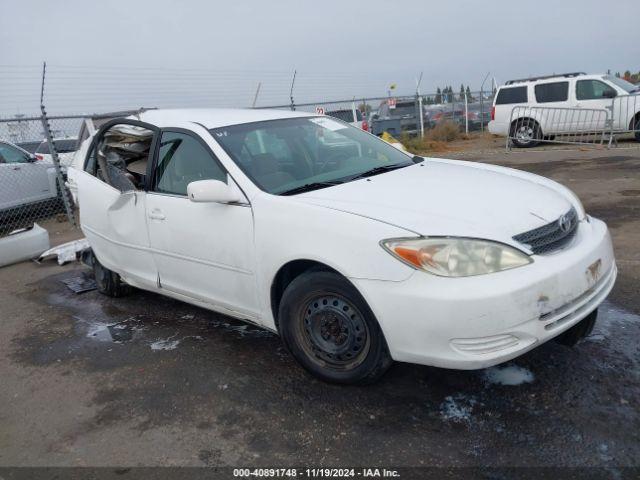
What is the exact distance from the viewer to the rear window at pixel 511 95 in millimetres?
15172

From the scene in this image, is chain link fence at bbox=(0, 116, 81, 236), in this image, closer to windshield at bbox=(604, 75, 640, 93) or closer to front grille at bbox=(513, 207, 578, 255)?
front grille at bbox=(513, 207, 578, 255)

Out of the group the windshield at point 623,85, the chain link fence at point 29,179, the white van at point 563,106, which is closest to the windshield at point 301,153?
the chain link fence at point 29,179

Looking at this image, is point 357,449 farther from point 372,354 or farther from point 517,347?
point 517,347

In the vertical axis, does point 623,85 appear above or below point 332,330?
above

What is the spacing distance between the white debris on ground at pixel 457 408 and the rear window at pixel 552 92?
540 inches

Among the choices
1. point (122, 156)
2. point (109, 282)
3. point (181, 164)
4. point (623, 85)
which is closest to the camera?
point (181, 164)

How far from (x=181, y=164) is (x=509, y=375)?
2546 mm

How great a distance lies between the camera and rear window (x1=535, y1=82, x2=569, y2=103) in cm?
1462

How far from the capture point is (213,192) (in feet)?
10.7

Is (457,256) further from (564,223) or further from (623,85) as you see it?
(623,85)

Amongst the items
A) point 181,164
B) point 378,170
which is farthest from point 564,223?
point 181,164

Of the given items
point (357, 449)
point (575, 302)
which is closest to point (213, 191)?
point (357, 449)

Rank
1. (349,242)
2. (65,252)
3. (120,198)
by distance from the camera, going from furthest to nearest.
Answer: (65,252) → (120,198) → (349,242)

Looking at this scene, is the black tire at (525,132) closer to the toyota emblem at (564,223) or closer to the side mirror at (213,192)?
the toyota emblem at (564,223)
